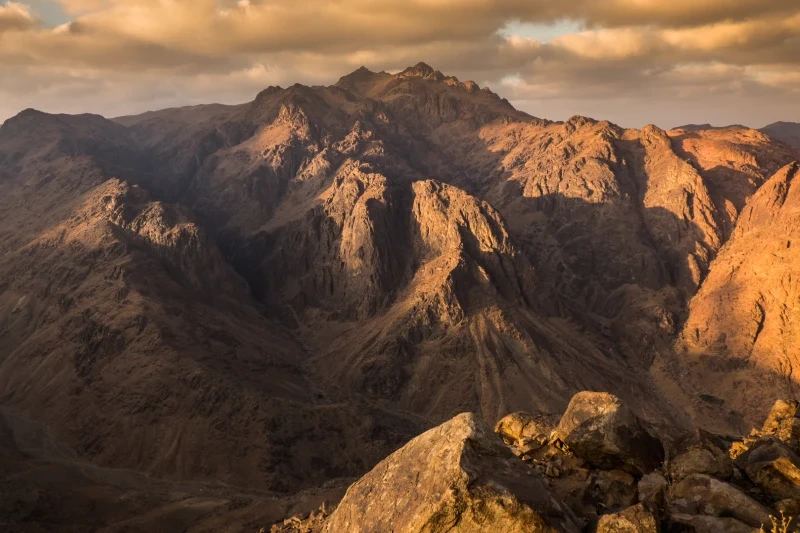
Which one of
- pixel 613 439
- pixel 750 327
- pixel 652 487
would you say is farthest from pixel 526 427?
pixel 750 327

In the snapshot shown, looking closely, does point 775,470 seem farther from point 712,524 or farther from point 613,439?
point 613,439

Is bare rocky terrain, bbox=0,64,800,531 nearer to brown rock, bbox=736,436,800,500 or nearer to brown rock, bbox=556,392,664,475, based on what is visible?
brown rock, bbox=556,392,664,475

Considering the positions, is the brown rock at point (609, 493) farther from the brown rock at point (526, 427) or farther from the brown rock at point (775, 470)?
the brown rock at point (526, 427)

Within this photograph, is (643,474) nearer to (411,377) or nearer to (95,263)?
(411,377)

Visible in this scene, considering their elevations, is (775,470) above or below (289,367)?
above

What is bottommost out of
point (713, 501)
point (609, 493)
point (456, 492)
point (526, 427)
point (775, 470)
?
point (526, 427)

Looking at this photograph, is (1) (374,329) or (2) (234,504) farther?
(1) (374,329)

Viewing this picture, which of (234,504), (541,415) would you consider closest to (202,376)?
(234,504)
